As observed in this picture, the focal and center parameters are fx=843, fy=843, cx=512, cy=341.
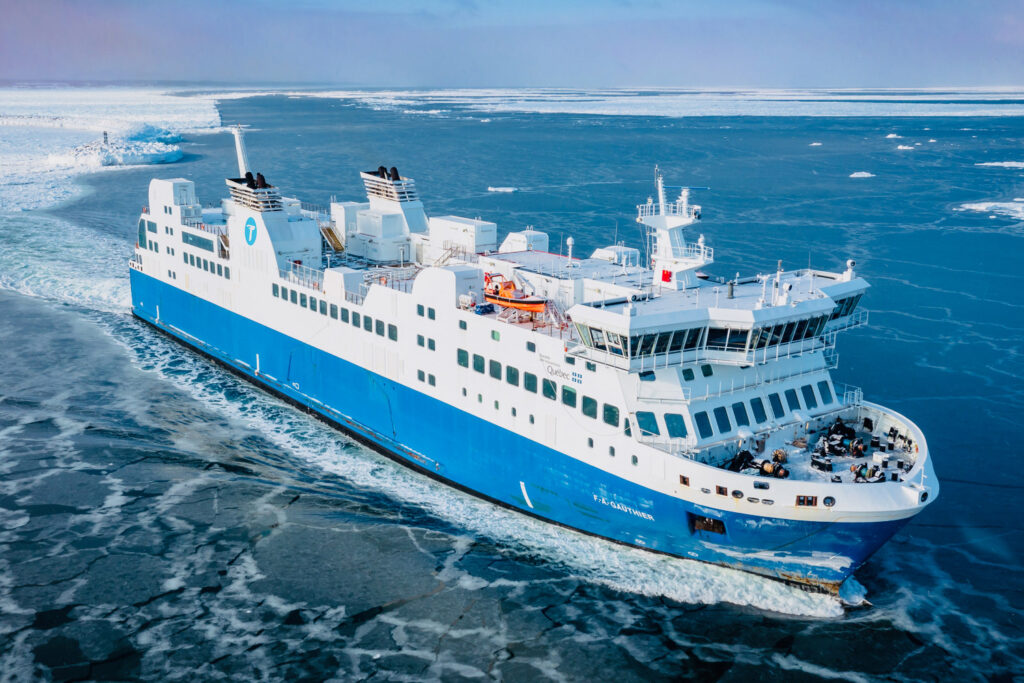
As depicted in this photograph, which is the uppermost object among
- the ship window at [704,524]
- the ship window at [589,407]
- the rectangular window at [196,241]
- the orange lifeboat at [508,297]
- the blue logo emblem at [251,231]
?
the blue logo emblem at [251,231]

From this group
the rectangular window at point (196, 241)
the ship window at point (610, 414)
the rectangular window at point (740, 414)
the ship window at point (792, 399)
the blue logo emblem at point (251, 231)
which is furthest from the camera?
the rectangular window at point (196, 241)

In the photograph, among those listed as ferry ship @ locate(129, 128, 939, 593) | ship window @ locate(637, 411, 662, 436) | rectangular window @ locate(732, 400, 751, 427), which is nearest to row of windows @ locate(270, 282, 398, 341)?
ferry ship @ locate(129, 128, 939, 593)

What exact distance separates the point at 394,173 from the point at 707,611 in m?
23.0

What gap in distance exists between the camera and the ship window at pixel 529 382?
906 inches

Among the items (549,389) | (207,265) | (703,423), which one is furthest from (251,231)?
(703,423)

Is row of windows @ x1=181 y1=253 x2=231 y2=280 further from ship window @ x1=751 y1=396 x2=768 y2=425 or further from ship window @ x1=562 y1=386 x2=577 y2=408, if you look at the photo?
ship window @ x1=751 y1=396 x2=768 y2=425

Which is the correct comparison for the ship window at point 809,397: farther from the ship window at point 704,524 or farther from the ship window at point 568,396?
the ship window at point 568,396

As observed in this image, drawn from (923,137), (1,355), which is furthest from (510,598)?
(923,137)

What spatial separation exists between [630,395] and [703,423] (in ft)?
6.57

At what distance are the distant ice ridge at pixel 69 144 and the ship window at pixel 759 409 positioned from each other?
62465mm

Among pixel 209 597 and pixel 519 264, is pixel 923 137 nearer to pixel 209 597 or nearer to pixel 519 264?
pixel 519 264

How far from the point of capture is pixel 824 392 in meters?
23.6

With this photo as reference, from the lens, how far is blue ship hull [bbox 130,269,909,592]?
1992 centimetres

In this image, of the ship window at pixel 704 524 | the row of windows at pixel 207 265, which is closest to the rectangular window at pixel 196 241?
the row of windows at pixel 207 265
